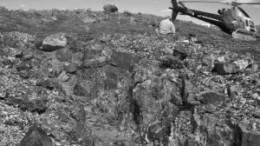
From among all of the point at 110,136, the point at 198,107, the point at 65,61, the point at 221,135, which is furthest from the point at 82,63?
the point at 221,135

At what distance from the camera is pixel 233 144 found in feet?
40.5

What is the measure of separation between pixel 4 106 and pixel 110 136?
5414 millimetres

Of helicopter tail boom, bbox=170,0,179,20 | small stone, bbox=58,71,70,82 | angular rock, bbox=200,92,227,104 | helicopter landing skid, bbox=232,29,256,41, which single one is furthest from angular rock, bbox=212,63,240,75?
helicopter tail boom, bbox=170,0,179,20

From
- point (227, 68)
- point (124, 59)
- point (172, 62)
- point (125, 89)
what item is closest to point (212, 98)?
point (227, 68)

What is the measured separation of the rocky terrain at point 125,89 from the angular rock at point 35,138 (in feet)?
0.13

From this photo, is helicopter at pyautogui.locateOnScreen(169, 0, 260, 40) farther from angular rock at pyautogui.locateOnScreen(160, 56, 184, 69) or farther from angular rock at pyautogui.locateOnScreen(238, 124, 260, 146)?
angular rock at pyautogui.locateOnScreen(238, 124, 260, 146)

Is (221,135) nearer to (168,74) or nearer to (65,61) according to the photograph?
(168,74)

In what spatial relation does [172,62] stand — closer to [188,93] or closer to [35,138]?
[188,93]

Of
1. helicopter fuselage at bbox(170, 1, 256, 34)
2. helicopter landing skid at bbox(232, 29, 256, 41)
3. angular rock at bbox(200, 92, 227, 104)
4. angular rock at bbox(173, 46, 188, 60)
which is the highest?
helicopter fuselage at bbox(170, 1, 256, 34)

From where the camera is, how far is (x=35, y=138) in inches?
463

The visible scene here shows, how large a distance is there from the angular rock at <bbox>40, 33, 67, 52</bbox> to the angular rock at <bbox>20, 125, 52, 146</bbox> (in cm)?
816

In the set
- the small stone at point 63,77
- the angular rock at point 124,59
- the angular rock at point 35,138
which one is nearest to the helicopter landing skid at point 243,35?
the angular rock at point 124,59

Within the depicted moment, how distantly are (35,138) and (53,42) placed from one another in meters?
9.15

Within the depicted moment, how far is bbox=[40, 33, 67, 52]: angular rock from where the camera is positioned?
1931cm
